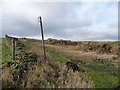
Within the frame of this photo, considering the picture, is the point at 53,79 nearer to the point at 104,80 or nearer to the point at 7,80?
the point at 7,80

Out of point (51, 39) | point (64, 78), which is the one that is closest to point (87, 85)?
point (64, 78)

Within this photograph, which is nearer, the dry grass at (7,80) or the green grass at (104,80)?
the dry grass at (7,80)

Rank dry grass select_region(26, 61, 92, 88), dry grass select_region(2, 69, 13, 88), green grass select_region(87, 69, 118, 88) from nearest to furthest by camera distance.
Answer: dry grass select_region(26, 61, 92, 88) < dry grass select_region(2, 69, 13, 88) < green grass select_region(87, 69, 118, 88)

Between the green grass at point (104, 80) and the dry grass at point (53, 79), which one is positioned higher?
the dry grass at point (53, 79)

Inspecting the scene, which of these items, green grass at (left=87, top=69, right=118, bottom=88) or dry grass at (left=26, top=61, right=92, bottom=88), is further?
green grass at (left=87, top=69, right=118, bottom=88)

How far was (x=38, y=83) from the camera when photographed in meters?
14.2

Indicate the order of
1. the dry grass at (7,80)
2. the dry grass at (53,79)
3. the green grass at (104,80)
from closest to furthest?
the dry grass at (53,79), the dry grass at (7,80), the green grass at (104,80)

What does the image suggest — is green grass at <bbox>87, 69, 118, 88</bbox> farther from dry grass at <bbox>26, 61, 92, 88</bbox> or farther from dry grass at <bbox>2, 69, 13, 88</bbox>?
dry grass at <bbox>2, 69, 13, 88</bbox>

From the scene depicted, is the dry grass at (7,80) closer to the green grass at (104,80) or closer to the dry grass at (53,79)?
the dry grass at (53,79)

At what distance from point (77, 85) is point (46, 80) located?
76.7 inches

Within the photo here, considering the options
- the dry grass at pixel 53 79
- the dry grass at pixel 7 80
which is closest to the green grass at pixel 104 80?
the dry grass at pixel 53 79

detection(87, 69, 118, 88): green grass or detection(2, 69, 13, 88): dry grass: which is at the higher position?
detection(2, 69, 13, 88): dry grass

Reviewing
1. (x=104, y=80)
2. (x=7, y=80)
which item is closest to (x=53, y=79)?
(x=7, y=80)

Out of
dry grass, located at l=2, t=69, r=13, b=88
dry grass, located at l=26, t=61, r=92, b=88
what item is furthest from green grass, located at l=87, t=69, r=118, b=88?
dry grass, located at l=2, t=69, r=13, b=88
